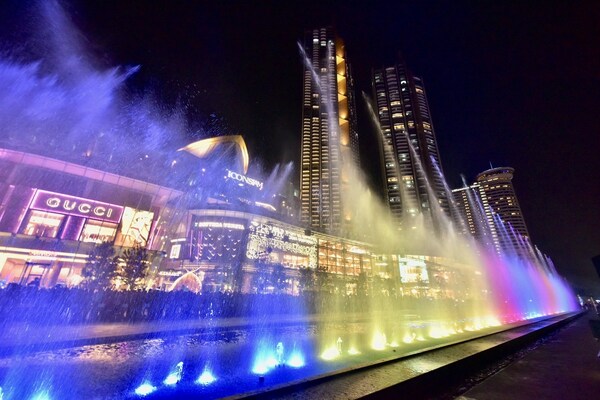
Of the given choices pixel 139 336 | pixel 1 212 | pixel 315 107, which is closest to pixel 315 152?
pixel 315 107

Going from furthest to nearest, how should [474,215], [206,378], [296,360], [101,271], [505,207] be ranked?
[474,215] → [505,207] → [101,271] → [296,360] → [206,378]

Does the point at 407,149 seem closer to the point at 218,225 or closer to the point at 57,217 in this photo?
the point at 218,225

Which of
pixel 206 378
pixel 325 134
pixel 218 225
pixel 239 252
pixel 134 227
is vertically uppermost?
pixel 325 134

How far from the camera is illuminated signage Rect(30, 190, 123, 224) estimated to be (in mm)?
31438

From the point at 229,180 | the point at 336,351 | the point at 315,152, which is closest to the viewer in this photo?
the point at 336,351

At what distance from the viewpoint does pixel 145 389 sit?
16.1 ft

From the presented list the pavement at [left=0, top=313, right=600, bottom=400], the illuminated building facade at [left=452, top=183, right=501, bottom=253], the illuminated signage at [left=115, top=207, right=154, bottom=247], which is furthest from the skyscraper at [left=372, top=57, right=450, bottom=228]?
the pavement at [left=0, top=313, right=600, bottom=400]

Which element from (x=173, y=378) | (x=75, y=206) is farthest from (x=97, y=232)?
(x=173, y=378)

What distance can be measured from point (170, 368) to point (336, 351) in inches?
192

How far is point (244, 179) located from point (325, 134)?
178 ft

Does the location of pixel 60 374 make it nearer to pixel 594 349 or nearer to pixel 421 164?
pixel 594 349

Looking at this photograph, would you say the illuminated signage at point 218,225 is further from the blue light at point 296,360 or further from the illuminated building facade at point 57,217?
the blue light at point 296,360

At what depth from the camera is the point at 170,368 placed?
6.31 metres

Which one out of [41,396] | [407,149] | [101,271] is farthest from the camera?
[407,149]
